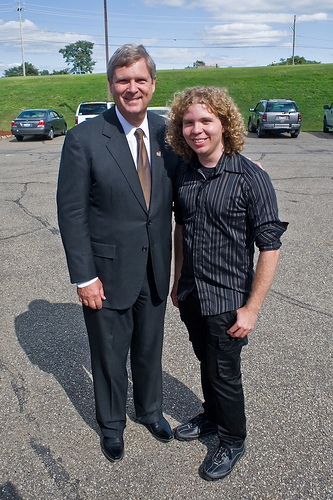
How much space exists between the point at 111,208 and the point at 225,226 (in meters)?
0.59

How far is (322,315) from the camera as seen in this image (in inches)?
168

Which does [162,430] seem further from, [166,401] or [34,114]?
[34,114]

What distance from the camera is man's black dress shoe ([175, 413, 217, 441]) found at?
2771mm

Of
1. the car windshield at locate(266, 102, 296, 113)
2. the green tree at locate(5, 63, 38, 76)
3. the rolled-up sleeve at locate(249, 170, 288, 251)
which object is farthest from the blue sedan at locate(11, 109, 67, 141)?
the green tree at locate(5, 63, 38, 76)

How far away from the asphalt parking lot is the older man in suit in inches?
8.6

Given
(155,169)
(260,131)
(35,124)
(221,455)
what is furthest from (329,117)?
(221,455)

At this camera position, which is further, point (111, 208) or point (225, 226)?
point (111, 208)

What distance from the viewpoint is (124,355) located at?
9.00 ft

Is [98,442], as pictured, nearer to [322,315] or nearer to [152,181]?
[152,181]

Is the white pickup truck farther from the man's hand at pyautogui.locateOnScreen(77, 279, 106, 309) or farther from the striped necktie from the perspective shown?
the man's hand at pyautogui.locateOnScreen(77, 279, 106, 309)

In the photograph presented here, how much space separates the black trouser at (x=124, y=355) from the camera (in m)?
2.63

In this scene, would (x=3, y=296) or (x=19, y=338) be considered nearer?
(x=19, y=338)

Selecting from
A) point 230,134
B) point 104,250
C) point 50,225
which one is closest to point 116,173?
point 104,250

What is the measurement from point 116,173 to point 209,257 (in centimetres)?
63
